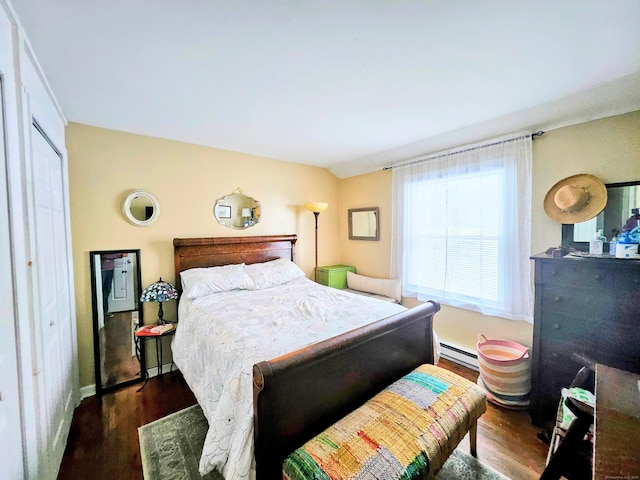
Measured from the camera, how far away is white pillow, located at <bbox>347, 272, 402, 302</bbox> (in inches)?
128

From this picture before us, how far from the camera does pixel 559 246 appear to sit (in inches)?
84.0

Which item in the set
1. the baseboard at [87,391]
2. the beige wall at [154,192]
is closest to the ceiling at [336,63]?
the beige wall at [154,192]

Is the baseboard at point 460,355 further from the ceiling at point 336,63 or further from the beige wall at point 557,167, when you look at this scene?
the ceiling at point 336,63

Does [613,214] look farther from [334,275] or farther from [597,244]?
[334,275]

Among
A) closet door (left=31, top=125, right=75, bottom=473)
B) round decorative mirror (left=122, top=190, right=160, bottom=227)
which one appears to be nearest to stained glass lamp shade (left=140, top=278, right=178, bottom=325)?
closet door (left=31, top=125, right=75, bottom=473)

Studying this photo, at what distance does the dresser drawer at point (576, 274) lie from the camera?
166cm

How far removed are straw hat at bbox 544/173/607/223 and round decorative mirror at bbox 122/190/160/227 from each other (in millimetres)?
3563

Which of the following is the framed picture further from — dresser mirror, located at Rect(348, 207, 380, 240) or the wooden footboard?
the wooden footboard

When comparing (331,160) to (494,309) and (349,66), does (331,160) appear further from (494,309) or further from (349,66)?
(494,309)

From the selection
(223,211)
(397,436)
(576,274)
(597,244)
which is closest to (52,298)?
(223,211)

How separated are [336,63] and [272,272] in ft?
7.22

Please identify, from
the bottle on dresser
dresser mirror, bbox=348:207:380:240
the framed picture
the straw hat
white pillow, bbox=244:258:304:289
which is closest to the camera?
the bottle on dresser

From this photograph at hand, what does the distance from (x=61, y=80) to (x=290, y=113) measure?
4.86 ft

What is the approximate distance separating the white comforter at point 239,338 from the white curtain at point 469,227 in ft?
3.37
